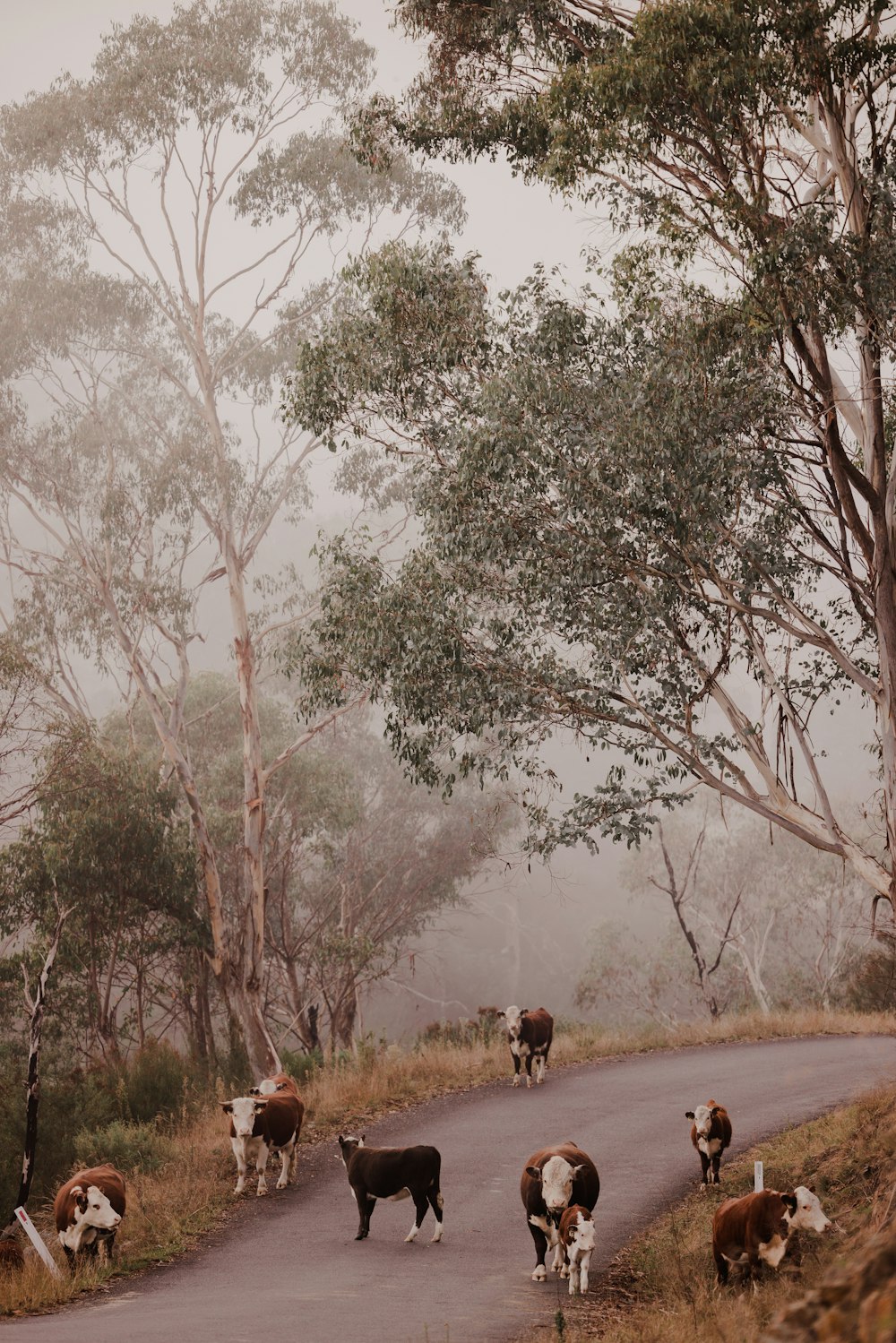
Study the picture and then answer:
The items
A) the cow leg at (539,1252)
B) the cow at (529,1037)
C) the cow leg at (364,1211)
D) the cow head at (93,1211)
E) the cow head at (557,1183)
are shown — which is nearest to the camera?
the cow head at (557,1183)

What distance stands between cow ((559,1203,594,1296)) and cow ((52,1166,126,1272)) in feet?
10.8

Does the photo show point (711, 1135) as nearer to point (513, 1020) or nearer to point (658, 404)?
point (513, 1020)

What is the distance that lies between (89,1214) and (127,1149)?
4.14 m

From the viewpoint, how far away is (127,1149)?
12.2 metres

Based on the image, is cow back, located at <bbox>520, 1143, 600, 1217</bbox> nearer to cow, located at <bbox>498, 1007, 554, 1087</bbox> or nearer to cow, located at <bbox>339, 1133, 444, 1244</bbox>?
cow, located at <bbox>339, 1133, 444, 1244</bbox>

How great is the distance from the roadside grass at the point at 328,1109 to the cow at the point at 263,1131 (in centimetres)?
28

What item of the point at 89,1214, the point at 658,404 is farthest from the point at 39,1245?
the point at 658,404

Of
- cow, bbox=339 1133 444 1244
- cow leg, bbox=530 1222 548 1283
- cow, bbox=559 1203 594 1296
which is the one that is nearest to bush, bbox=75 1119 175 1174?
cow, bbox=339 1133 444 1244

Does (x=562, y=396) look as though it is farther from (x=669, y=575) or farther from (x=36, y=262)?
(x=36, y=262)

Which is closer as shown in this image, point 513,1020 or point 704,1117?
point 704,1117

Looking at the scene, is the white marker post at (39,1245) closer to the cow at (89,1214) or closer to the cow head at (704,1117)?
the cow at (89,1214)

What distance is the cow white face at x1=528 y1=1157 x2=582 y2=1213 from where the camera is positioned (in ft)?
24.1

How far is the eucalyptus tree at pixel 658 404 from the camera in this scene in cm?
1066

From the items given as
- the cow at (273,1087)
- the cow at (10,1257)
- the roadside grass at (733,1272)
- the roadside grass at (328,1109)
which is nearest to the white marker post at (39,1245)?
the roadside grass at (328,1109)
